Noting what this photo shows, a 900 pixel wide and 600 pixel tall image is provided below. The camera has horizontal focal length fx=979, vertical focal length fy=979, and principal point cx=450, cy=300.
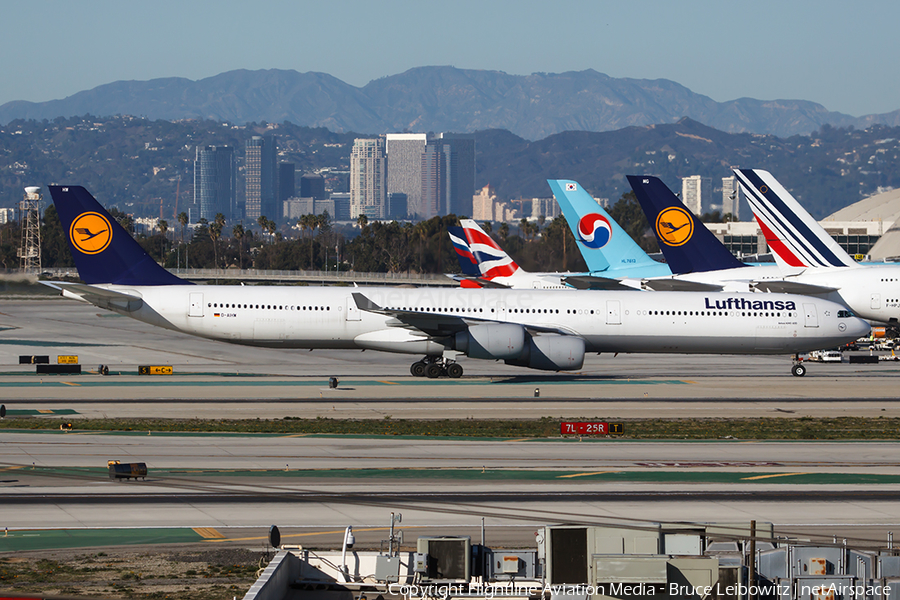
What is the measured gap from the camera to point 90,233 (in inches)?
1986

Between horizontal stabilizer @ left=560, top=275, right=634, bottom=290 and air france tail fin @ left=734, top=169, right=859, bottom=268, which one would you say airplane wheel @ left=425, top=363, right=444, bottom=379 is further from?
air france tail fin @ left=734, top=169, right=859, bottom=268

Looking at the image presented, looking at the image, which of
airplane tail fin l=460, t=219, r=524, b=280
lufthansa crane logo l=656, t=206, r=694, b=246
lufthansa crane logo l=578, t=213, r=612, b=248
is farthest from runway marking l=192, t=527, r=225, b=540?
airplane tail fin l=460, t=219, r=524, b=280

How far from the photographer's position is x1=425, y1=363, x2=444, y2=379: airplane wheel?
5175 cm

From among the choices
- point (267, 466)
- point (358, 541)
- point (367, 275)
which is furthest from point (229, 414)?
point (367, 275)

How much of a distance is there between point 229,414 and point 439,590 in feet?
77.1

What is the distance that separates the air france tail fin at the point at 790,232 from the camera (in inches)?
2591

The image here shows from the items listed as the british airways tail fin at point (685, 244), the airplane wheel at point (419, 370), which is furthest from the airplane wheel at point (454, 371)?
the british airways tail fin at point (685, 244)

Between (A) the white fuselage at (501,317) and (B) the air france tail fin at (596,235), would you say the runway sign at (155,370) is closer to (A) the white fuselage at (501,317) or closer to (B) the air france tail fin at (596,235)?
(A) the white fuselage at (501,317)

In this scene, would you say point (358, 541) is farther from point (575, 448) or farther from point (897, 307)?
point (897, 307)

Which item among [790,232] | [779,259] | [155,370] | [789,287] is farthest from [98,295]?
[790,232]

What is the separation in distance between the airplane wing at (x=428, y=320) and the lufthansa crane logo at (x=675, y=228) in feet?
55.6

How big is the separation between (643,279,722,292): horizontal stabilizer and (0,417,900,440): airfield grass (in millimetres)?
23161

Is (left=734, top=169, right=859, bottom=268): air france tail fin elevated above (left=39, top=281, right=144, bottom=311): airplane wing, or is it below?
above

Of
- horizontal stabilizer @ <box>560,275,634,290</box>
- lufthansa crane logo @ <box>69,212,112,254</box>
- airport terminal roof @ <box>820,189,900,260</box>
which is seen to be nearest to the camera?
lufthansa crane logo @ <box>69,212,112,254</box>
